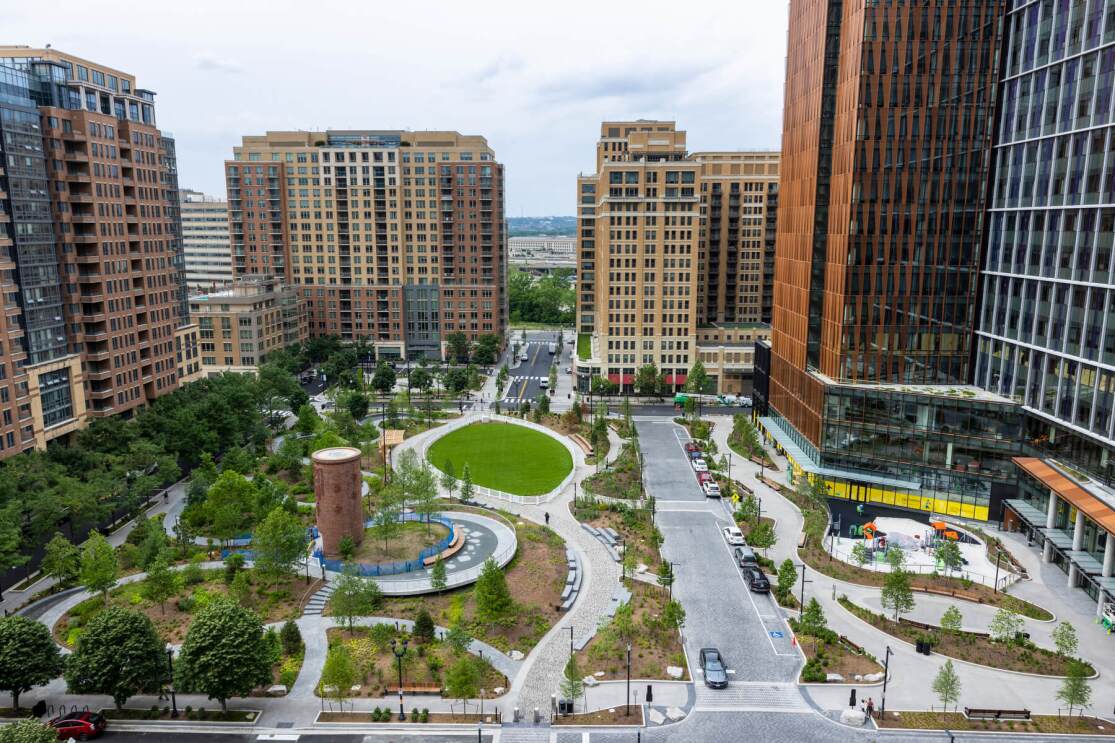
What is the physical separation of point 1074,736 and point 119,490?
7489cm

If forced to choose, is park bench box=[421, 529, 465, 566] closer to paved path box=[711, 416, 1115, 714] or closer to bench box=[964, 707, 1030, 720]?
paved path box=[711, 416, 1115, 714]

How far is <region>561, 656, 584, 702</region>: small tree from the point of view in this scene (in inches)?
1651

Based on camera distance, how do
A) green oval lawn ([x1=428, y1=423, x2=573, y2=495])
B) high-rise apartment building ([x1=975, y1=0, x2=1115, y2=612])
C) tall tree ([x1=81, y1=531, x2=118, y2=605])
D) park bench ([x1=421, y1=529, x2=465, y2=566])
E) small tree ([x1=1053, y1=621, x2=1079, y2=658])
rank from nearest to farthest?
1. small tree ([x1=1053, y1=621, x2=1079, y2=658])
2. tall tree ([x1=81, y1=531, x2=118, y2=605])
3. high-rise apartment building ([x1=975, y1=0, x2=1115, y2=612])
4. park bench ([x1=421, y1=529, x2=465, y2=566])
5. green oval lawn ([x1=428, y1=423, x2=573, y2=495])

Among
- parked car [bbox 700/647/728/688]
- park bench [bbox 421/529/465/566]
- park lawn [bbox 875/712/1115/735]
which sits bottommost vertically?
park lawn [bbox 875/712/1115/735]

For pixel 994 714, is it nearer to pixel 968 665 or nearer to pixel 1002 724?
pixel 1002 724

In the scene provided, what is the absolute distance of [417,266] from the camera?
149625mm

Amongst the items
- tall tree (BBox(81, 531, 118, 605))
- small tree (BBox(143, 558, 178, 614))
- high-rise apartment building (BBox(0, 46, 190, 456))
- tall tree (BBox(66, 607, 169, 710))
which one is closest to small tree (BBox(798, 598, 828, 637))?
tall tree (BBox(66, 607, 169, 710))

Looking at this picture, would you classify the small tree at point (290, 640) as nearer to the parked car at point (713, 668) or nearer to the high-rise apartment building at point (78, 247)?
the parked car at point (713, 668)

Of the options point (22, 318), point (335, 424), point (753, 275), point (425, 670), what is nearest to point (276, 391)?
point (335, 424)

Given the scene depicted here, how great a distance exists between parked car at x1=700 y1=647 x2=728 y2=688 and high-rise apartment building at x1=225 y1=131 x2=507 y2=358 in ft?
364

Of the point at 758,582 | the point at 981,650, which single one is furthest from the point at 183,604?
the point at 981,650

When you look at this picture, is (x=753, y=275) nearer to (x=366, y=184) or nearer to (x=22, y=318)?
(x=366, y=184)

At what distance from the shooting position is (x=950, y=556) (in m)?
58.5

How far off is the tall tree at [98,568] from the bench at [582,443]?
53906 millimetres
